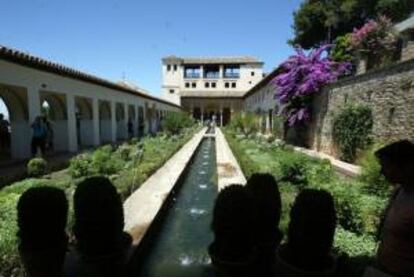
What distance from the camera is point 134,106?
97.5ft

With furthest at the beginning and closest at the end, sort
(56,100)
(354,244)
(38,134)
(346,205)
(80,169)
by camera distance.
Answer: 1. (56,100)
2. (38,134)
3. (80,169)
4. (346,205)
5. (354,244)

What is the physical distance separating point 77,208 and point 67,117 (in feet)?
43.7

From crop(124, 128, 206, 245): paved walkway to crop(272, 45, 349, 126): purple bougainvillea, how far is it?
30.4 feet

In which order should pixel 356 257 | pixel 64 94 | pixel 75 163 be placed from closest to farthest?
pixel 356 257
pixel 75 163
pixel 64 94

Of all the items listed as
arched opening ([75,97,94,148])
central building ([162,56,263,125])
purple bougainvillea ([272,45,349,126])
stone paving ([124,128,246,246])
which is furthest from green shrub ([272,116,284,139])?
central building ([162,56,263,125])

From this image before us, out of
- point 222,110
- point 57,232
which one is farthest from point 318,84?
point 222,110

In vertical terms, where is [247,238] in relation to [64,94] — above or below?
below

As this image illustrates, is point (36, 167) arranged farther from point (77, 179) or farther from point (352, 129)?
point (352, 129)

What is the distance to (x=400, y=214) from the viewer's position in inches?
96.7

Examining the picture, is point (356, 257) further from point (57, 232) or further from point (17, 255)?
point (17, 255)

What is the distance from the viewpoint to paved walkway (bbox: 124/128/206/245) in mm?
6191

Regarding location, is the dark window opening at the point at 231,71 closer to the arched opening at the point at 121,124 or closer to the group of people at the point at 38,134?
the arched opening at the point at 121,124

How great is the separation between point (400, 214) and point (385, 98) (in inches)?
416

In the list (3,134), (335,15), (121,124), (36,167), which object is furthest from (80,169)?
(335,15)
